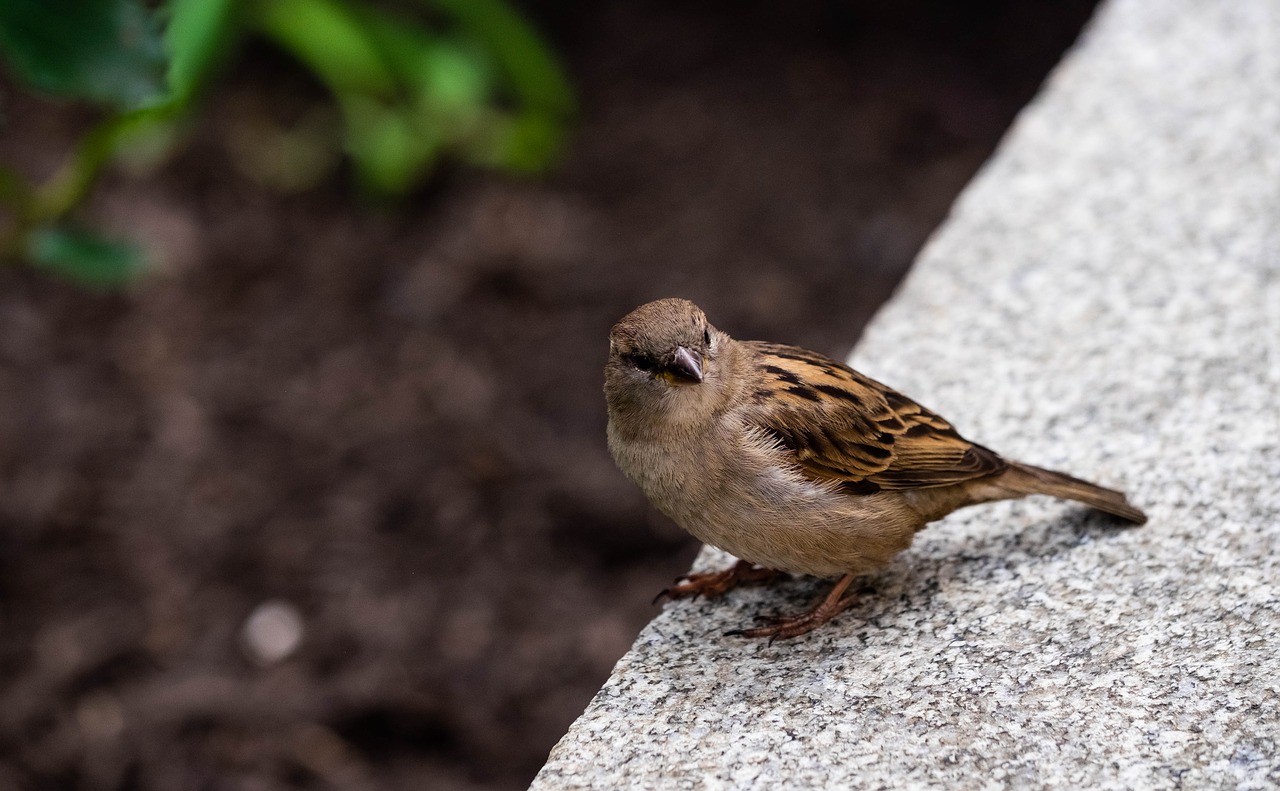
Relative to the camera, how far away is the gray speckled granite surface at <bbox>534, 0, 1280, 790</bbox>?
6.82ft

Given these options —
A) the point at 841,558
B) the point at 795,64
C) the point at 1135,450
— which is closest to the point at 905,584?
the point at 841,558

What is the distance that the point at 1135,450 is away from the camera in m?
2.75

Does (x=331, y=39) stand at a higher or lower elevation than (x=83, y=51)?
higher

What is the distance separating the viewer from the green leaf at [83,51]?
2.84 meters

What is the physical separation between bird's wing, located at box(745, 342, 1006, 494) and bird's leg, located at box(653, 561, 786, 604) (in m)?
0.32

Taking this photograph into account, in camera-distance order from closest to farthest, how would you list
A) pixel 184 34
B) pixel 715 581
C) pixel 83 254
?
pixel 715 581, pixel 184 34, pixel 83 254

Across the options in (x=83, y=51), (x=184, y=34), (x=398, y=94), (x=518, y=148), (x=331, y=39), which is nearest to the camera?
(x=83, y=51)

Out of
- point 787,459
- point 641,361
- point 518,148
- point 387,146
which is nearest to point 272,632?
point 641,361

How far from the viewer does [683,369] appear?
2.40 metres

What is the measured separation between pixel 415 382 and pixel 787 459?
2617mm

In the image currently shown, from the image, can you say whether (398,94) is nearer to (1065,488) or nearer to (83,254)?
(83,254)

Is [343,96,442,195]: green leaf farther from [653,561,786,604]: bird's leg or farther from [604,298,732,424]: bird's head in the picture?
[653,561,786,604]: bird's leg

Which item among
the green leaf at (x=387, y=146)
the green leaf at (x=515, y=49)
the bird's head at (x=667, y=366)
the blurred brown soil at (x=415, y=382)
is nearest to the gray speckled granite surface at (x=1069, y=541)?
the bird's head at (x=667, y=366)

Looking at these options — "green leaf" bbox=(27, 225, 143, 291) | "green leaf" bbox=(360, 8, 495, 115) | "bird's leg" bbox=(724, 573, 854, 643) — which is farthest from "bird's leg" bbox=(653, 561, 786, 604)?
"green leaf" bbox=(360, 8, 495, 115)
